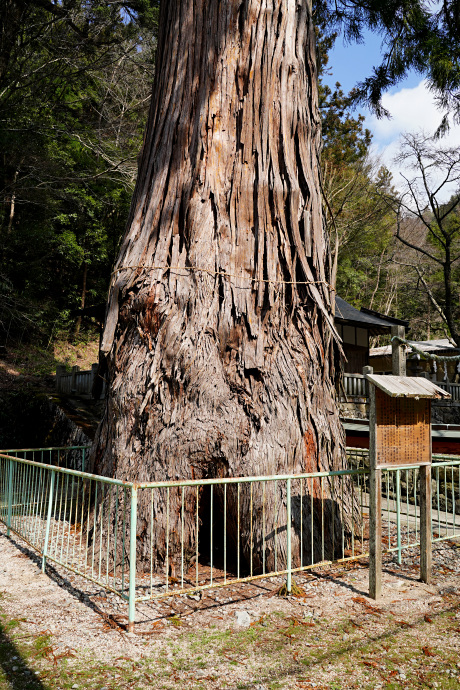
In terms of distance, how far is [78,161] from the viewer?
19891mm

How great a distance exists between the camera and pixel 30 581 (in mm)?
4469

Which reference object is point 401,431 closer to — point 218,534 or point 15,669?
point 218,534

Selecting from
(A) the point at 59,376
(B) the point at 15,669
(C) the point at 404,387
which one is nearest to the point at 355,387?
(A) the point at 59,376

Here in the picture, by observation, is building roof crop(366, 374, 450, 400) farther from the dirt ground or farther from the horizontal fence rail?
the dirt ground

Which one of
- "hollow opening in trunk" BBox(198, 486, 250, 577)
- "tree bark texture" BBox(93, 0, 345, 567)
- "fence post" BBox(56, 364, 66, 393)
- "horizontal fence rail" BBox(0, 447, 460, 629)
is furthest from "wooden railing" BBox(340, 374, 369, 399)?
"hollow opening in trunk" BBox(198, 486, 250, 577)

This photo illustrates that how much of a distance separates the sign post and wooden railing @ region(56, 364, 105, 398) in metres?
10.8

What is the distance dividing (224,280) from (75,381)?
10.7 m

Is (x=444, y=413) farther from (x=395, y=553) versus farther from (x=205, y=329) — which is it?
(x=205, y=329)

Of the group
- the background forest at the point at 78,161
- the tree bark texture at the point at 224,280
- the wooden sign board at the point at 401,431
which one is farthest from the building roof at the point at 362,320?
the wooden sign board at the point at 401,431

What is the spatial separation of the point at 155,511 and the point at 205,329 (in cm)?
187

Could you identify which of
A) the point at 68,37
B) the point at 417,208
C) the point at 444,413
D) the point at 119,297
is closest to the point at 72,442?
the point at 119,297

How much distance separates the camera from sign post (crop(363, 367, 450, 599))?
→ 4.11 m

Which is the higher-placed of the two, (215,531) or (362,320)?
(362,320)

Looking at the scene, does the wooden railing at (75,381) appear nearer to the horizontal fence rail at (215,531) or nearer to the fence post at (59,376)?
the fence post at (59,376)
